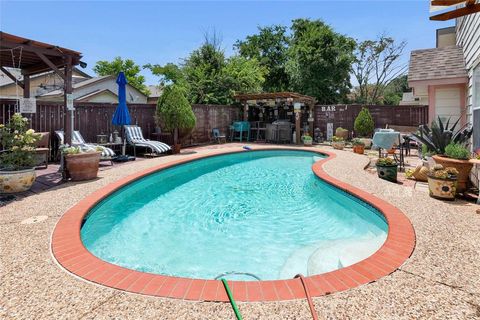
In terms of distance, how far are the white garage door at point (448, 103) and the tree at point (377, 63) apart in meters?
21.7

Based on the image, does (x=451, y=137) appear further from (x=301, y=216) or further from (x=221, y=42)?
(x=221, y=42)

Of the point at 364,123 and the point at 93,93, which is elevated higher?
the point at 93,93

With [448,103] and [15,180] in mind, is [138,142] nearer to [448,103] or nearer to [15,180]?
[15,180]

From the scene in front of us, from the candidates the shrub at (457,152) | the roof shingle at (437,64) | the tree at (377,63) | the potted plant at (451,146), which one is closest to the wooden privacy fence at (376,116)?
the roof shingle at (437,64)

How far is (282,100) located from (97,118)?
8.51 m

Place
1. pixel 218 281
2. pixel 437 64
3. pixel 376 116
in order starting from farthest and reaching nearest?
pixel 376 116, pixel 437 64, pixel 218 281

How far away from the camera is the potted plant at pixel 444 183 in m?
4.68

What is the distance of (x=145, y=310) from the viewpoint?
201 centimetres

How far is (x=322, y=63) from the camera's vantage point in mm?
21953

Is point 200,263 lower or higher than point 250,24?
lower

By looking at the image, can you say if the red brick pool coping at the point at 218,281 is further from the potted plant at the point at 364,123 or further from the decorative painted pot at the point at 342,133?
the decorative painted pot at the point at 342,133

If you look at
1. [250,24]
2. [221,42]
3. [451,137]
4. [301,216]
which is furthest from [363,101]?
[301,216]

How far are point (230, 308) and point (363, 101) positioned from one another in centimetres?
3269

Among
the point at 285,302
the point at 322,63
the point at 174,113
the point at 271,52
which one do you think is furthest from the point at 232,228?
the point at 271,52
